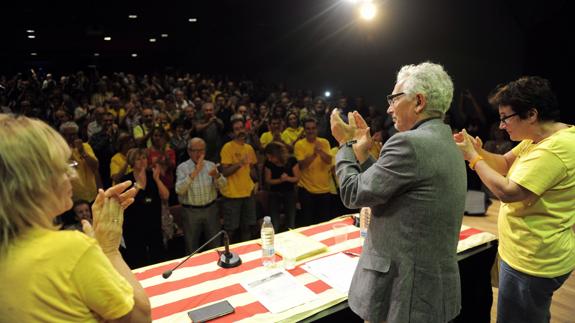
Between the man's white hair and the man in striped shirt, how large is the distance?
7.74 ft

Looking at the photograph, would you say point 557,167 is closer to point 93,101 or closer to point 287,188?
point 287,188

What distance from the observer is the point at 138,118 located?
17.9 ft

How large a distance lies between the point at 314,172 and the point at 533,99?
251 centimetres

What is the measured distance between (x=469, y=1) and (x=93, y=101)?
266 inches

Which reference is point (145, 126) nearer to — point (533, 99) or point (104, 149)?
point (104, 149)

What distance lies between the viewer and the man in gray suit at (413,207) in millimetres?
1213

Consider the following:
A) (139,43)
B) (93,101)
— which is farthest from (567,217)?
(139,43)

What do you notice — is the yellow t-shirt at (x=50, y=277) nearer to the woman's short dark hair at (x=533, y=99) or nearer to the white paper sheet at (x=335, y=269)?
the white paper sheet at (x=335, y=269)

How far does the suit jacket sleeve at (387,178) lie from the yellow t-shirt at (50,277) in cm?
77

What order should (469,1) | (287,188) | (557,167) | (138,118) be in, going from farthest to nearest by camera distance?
(469,1), (138,118), (287,188), (557,167)

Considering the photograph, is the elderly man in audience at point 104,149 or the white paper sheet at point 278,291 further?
the elderly man in audience at point 104,149

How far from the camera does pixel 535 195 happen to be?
5.23ft

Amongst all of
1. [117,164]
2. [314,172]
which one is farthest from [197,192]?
[314,172]

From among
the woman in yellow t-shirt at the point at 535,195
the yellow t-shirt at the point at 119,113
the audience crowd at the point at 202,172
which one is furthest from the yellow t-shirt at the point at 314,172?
the yellow t-shirt at the point at 119,113
